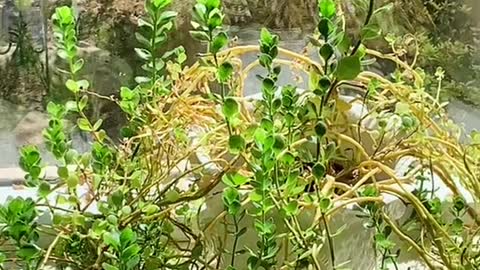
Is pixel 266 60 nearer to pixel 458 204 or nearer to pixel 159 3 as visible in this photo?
pixel 159 3

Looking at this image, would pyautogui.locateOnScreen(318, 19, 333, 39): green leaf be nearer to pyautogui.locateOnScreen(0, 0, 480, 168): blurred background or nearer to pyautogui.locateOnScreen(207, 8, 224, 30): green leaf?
pyautogui.locateOnScreen(207, 8, 224, 30): green leaf

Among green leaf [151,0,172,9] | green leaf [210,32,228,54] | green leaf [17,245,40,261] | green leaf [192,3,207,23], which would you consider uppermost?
green leaf [192,3,207,23]

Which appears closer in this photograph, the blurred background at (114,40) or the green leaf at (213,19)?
the green leaf at (213,19)

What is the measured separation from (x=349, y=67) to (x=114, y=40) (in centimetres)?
41

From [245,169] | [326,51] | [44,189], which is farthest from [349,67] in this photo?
[44,189]

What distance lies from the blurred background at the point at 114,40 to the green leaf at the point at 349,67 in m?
0.32

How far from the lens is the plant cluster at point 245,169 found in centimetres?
61

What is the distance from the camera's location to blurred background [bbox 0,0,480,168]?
926mm

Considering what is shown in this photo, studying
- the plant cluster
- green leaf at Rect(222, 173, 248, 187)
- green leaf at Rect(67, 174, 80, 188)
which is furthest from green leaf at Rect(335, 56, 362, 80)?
green leaf at Rect(67, 174, 80, 188)

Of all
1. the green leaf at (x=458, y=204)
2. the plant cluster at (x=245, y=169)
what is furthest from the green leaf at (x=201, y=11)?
the green leaf at (x=458, y=204)

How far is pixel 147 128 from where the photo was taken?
720 mm

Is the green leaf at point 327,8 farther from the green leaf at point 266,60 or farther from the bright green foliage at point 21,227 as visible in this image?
the bright green foliage at point 21,227

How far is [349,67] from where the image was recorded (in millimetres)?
590

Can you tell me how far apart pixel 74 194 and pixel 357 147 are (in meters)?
0.23
